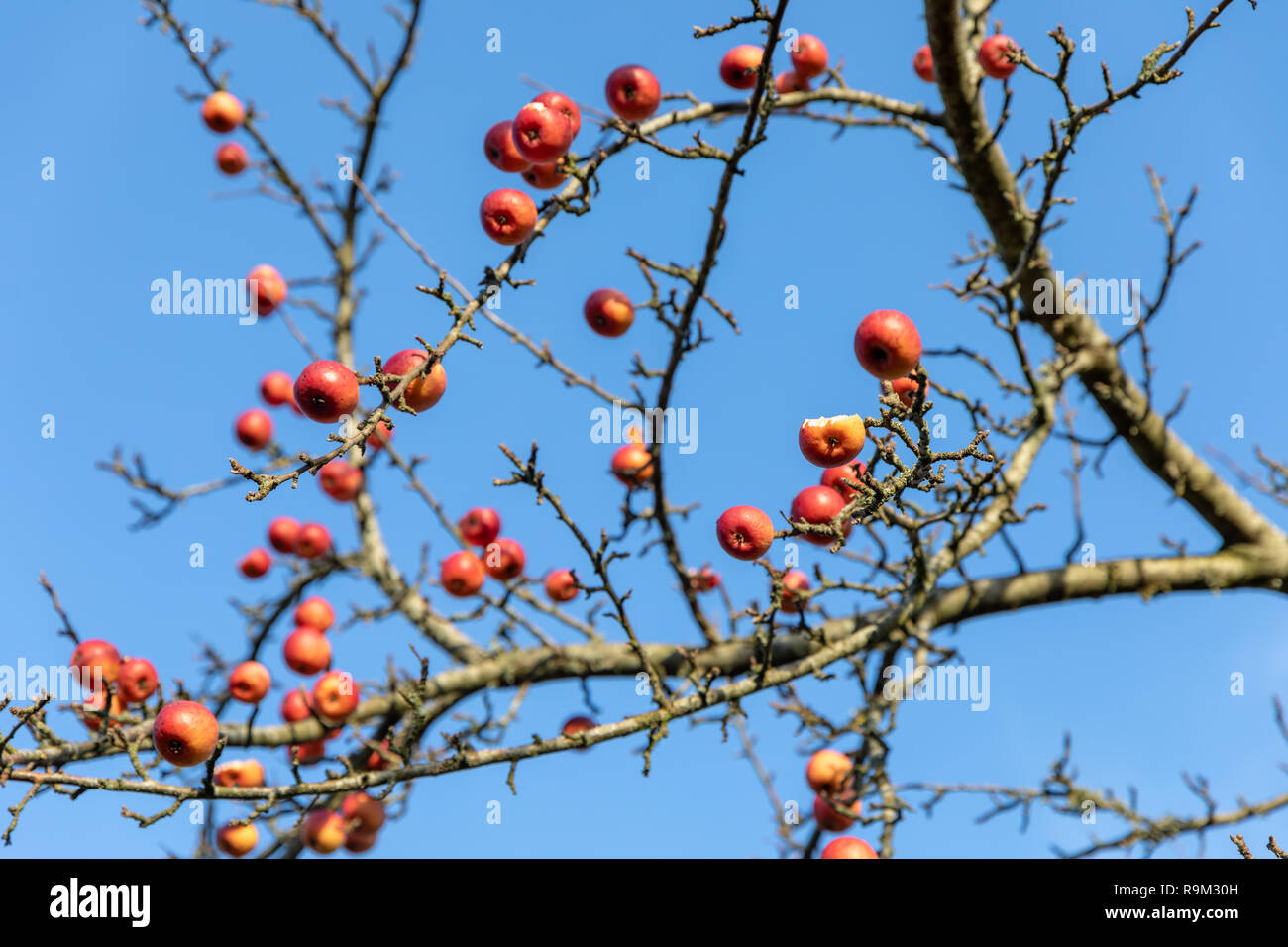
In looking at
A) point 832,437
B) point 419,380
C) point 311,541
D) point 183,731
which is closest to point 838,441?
point 832,437

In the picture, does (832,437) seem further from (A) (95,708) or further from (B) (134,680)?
(B) (134,680)

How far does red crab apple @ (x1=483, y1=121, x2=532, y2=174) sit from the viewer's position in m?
3.84

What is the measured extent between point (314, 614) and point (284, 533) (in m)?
1.00

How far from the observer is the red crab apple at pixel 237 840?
4.77m

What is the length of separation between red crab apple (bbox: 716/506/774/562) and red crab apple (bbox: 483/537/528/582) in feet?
8.54

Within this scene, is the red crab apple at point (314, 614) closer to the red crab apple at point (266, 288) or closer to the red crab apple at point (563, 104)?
the red crab apple at point (266, 288)

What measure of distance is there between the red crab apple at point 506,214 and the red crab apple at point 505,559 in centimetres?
254

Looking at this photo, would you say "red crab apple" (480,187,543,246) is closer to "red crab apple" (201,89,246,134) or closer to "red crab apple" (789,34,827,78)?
"red crab apple" (789,34,827,78)

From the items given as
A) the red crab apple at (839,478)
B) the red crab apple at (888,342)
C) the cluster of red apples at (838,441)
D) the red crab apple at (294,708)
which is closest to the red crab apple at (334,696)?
the red crab apple at (294,708)

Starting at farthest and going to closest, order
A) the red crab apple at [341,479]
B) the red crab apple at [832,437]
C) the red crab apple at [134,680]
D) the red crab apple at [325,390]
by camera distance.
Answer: the red crab apple at [341,479]
the red crab apple at [134,680]
the red crab apple at [832,437]
the red crab apple at [325,390]

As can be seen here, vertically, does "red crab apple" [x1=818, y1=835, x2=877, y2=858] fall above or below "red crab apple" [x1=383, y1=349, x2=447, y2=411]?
below

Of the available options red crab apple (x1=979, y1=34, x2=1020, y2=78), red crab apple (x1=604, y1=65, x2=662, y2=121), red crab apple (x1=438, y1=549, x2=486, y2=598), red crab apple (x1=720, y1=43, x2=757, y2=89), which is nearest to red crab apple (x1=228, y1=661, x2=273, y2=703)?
red crab apple (x1=438, y1=549, x2=486, y2=598)

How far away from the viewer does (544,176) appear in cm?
396

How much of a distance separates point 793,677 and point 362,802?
8.99 ft
